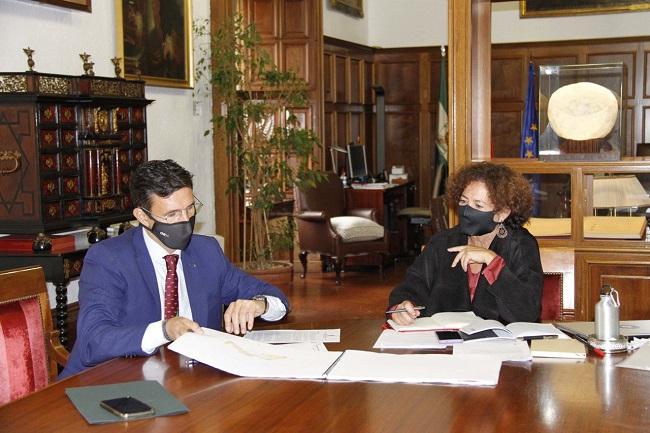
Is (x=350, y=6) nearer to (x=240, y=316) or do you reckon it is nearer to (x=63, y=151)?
(x=63, y=151)

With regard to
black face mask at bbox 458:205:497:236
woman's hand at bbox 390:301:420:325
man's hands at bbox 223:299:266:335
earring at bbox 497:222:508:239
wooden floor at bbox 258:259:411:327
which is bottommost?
wooden floor at bbox 258:259:411:327

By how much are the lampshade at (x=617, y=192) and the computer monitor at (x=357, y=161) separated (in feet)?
19.3

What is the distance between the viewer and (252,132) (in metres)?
8.01

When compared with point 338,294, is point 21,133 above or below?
above

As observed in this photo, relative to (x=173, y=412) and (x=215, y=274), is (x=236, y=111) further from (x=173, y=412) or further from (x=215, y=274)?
(x=173, y=412)

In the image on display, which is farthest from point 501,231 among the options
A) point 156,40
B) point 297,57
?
point 297,57

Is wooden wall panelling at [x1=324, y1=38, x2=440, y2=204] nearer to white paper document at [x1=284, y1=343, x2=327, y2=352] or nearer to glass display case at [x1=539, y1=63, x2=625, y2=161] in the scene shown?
glass display case at [x1=539, y1=63, x2=625, y2=161]

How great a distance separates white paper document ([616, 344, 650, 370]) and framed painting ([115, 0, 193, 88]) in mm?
4169

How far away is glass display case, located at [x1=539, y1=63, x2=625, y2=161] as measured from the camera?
456 cm

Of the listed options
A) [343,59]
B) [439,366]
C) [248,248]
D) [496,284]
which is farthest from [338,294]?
[439,366]

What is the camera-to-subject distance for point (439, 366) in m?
2.54

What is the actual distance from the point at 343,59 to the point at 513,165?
6.32 metres

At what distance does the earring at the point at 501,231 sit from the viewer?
370cm

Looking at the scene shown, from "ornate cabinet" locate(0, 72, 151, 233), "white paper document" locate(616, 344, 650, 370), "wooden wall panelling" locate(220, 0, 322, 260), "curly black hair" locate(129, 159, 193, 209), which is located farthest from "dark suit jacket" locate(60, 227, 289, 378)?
"wooden wall panelling" locate(220, 0, 322, 260)
